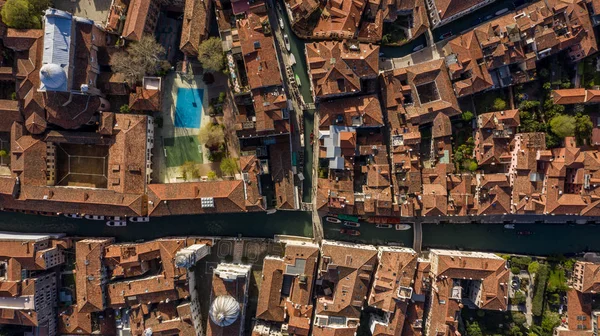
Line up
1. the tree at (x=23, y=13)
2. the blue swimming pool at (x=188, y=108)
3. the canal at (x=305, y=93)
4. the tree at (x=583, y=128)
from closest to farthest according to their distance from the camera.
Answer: the tree at (x=23, y=13)
the tree at (x=583, y=128)
the canal at (x=305, y=93)
the blue swimming pool at (x=188, y=108)

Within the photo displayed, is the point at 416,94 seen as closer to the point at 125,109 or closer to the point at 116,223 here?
the point at 125,109

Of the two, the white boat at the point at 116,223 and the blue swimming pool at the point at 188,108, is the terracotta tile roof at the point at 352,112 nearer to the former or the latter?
the blue swimming pool at the point at 188,108

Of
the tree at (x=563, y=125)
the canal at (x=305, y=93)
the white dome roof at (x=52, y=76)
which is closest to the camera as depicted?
the white dome roof at (x=52, y=76)

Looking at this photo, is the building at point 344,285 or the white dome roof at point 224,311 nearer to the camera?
the white dome roof at point 224,311

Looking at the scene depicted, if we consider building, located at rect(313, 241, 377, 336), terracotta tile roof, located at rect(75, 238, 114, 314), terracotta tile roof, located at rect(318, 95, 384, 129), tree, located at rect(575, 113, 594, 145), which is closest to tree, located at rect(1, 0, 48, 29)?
terracotta tile roof, located at rect(75, 238, 114, 314)

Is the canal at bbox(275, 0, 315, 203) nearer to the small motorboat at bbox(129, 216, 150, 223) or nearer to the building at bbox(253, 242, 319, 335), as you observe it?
the building at bbox(253, 242, 319, 335)

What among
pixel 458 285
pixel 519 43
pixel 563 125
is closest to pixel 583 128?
pixel 563 125

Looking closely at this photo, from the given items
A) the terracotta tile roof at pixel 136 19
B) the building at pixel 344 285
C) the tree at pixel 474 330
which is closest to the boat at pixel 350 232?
the building at pixel 344 285
